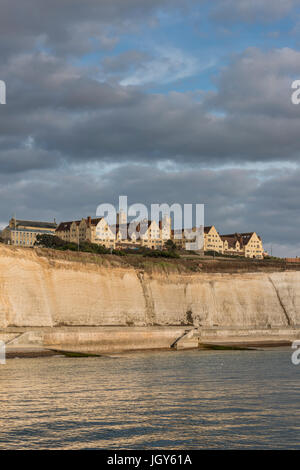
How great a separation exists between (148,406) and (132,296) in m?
50.9

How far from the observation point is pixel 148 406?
97.1ft

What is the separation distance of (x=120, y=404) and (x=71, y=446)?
8.54 m

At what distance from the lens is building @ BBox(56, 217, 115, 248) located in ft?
589

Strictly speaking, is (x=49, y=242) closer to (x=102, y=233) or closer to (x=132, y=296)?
(x=102, y=233)

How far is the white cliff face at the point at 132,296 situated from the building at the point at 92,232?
89.6m

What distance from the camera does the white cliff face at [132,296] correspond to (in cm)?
6681

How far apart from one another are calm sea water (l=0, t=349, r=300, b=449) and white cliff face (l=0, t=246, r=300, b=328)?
62.3 feet

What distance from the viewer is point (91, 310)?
243 feet
